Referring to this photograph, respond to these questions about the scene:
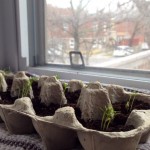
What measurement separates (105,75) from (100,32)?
14 centimetres

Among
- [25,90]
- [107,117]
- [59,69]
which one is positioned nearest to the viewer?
[107,117]

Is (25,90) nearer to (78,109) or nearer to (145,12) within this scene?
(78,109)

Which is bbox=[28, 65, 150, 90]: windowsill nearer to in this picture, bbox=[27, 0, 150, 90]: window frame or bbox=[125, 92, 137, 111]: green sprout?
bbox=[27, 0, 150, 90]: window frame

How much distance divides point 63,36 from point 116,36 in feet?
0.65

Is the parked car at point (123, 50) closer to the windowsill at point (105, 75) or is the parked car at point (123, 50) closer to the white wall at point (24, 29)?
the windowsill at point (105, 75)

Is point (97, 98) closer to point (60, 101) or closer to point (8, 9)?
point (60, 101)

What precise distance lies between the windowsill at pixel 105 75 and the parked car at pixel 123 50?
0.17 ft

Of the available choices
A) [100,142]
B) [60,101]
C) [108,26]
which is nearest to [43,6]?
[108,26]

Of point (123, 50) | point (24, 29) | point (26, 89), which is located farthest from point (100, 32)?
point (26, 89)

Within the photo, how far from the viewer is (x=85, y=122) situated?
33cm

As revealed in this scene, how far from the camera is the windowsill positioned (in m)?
0.67

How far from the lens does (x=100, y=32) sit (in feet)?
2.57

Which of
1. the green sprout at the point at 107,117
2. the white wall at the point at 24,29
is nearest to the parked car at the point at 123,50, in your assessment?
the white wall at the point at 24,29

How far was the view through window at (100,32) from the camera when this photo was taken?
713 mm
